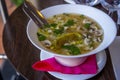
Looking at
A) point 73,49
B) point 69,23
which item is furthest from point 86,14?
point 73,49

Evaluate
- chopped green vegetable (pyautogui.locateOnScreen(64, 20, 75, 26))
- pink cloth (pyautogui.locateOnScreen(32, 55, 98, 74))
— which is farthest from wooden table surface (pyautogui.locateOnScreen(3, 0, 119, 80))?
chopped green vegetable (pyautogui.locateOnScreen(64, 20, 75, 26))

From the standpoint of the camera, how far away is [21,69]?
2.31 ft

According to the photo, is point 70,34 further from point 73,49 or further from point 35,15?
point 35,15

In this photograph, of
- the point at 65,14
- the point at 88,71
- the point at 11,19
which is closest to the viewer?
the point at 88,71

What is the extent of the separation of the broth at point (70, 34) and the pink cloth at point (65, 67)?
0.08 metres

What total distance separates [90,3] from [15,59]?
1.21ft

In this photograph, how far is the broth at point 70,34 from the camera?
2.08ft

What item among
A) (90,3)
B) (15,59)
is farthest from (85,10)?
(15,59)

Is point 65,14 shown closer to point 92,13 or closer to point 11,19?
point 92,13

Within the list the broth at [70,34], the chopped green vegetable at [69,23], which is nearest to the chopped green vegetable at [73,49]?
the broth at [70,34]

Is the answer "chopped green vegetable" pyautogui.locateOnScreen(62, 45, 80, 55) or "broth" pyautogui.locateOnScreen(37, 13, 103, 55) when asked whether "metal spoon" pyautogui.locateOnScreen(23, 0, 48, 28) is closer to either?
"broth" pyautogui.locateOnScreen(37, 13, 103, 55)

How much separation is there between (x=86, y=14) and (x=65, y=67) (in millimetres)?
193

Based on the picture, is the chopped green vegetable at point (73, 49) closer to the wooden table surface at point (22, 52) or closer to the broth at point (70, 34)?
the broth at point (70, 34)

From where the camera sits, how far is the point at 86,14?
770 millimetres
